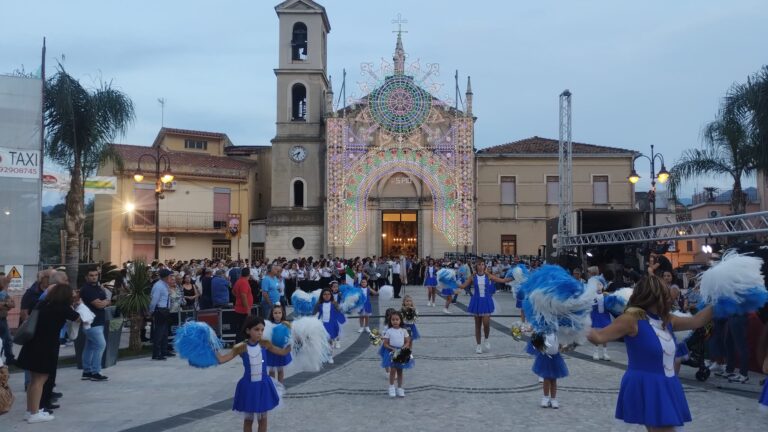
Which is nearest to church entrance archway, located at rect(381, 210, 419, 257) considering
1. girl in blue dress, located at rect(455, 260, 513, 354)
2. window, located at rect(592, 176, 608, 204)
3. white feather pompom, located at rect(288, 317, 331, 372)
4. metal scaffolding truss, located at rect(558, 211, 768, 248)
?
A: window, located at rect(592, 176, 608, 204)

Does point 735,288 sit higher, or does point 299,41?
point 299,41

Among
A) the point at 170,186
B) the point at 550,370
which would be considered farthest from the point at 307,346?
the point at 170,186

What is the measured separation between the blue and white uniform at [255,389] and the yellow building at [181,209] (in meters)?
33.7

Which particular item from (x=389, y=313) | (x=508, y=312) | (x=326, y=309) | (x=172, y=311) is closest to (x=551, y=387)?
(x=389, y=313)

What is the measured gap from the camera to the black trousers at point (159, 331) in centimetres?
1301

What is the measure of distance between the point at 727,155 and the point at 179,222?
95.8 ft

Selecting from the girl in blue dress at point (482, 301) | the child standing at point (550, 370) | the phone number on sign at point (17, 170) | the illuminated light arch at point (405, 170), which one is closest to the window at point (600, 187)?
the illuminated light arch at point (405, 170)

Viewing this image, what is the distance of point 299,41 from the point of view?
40.8m

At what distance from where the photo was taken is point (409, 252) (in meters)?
40.0

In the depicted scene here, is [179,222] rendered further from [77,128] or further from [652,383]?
[652,383]

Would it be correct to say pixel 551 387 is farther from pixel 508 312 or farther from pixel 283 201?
pixel 283 201

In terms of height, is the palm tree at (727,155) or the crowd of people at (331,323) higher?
the palm tree at (727,155)

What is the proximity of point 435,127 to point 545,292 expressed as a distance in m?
32.9

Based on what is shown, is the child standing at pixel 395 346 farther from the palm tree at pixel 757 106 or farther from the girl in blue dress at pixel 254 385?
the palm tree at pixel 757 106
